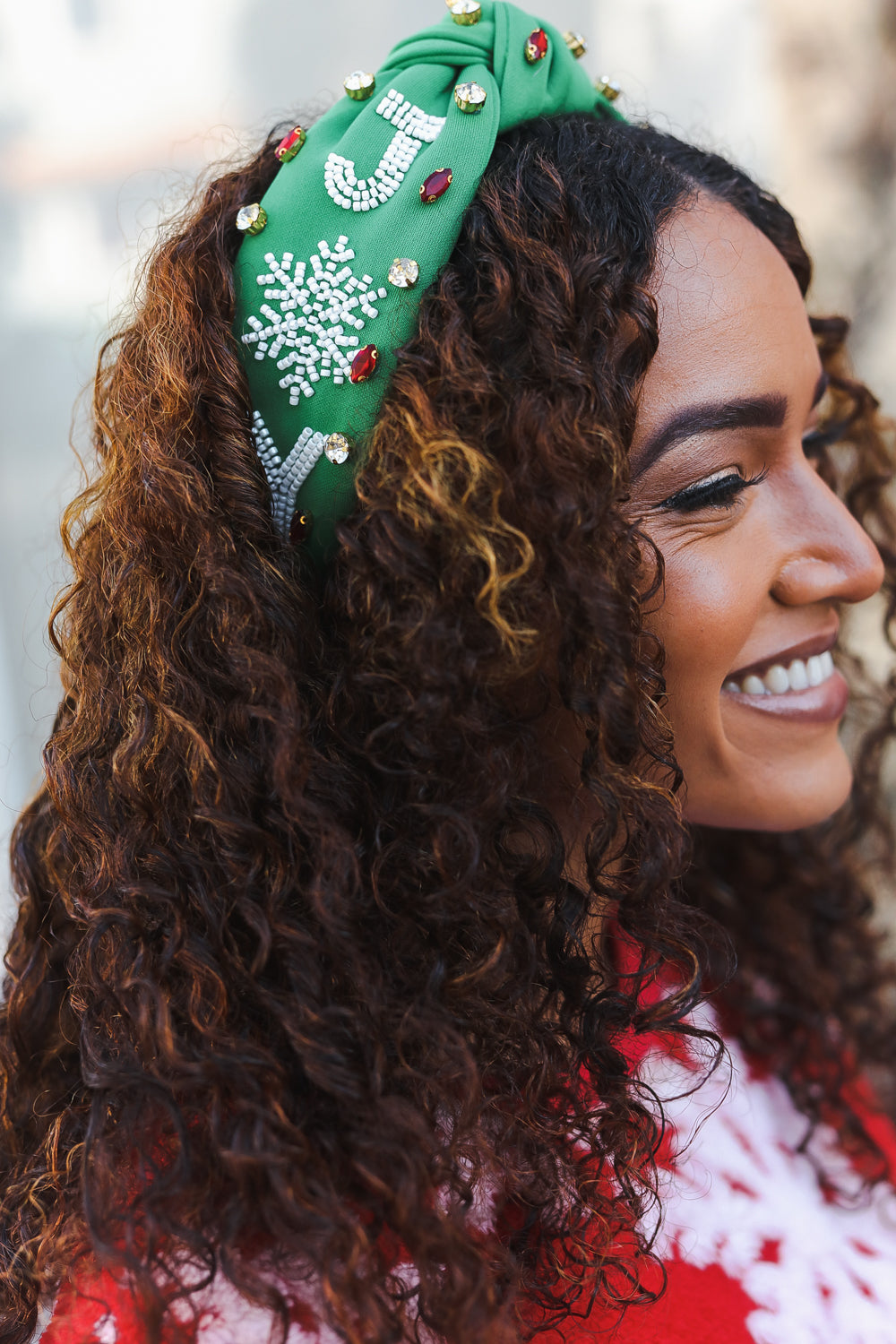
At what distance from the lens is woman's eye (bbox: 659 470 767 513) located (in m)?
0.96

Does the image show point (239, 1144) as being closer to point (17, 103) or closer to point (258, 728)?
point (258, 728)

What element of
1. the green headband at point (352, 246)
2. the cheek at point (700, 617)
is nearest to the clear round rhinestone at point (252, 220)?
the green headband at point (352, 246)

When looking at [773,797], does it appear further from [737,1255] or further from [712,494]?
[737,1255]

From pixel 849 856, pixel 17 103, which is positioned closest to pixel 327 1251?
pixel 849 856

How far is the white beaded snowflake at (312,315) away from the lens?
35.5 inches

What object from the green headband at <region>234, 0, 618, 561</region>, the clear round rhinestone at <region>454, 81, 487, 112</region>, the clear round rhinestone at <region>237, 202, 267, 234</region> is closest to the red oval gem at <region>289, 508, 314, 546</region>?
the green headband at <region>234, 0, 618, 561</region>

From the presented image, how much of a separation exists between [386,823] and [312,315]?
46 centimetres

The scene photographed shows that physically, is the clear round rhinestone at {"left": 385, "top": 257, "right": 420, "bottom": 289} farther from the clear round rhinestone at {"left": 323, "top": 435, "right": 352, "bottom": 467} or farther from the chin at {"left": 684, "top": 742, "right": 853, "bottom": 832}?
the chin at {"left": 684, "top": 742, "right": 853, "bottom": 832}

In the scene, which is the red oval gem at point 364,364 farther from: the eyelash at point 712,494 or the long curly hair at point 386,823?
the eyelash at point 712,494

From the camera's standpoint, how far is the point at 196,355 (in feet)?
3.00

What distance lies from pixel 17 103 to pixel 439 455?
113 cm

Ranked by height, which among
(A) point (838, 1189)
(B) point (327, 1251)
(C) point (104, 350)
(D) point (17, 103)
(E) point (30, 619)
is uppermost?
(D) point (17, 103)

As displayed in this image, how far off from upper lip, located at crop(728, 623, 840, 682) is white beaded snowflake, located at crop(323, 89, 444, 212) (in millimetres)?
575

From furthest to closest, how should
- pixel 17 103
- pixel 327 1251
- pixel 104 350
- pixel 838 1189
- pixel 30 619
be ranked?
pixel 30 619 < pixel 17 103 < pixel 838 1189 < pixel 104 350 < pixel 327 1251
